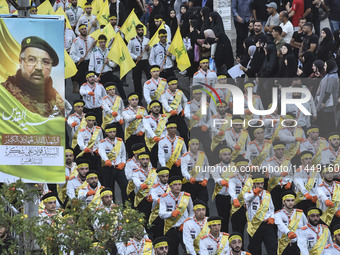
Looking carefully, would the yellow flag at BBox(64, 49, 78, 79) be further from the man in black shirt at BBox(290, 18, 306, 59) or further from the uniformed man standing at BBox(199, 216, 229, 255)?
the uniformed man standing at BBox(199, 216, 229, 255)

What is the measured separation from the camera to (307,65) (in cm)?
1997

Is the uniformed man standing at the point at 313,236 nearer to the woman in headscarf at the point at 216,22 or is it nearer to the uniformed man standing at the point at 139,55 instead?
the woman in headscarf at the point at 216,22

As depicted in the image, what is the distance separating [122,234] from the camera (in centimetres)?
1191

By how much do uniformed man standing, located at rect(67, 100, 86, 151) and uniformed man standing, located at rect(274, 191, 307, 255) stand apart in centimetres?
429

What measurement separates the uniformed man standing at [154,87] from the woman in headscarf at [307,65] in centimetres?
266

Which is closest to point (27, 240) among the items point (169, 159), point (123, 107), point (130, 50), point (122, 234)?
point (122, 234)

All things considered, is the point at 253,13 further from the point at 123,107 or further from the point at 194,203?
the point at 194,203

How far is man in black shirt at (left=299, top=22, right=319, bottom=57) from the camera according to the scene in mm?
20547

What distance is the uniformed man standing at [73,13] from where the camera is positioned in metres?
24.8

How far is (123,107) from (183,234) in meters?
4.27

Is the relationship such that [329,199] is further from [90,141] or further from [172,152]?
[90,141]

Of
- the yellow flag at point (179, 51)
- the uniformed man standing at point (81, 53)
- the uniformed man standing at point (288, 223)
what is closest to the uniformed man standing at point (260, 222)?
the uniformed man standing at point (288, 223)

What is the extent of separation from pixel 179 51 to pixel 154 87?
4.01 ft

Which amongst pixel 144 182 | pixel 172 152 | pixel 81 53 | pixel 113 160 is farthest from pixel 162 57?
pixel 144 182
